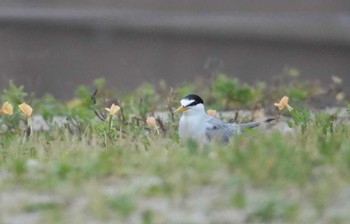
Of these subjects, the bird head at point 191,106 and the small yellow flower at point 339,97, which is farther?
the small yellow flower at point 339,97

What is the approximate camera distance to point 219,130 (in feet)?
20.6

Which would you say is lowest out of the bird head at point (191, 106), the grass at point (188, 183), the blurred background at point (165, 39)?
the grass at point (188, 183)

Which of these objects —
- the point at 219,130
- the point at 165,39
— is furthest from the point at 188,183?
the point at 165,39

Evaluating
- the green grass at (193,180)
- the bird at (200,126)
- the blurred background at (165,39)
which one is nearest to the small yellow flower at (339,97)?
the blurred background at (165,39)

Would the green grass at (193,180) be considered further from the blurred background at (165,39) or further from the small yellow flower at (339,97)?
the blurred background at (165,39)

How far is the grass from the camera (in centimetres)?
456

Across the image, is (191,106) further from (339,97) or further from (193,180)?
(339,97)

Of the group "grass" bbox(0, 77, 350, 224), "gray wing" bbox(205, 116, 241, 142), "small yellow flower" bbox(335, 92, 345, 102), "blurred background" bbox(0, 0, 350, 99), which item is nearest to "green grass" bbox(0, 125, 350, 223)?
"grass" bbox(0, 77, 350, 224)

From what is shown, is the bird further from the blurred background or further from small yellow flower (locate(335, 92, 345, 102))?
the blurred background

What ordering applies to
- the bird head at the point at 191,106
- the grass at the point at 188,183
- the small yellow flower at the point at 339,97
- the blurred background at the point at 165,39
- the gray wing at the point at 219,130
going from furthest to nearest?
1. the blurred background at the point at 165,39
2. the small yellow flower at the point at 339,97
3. the bird head at the point at 191,106
4. the gray wing at the point at 219,130
5. the grass at the point at 188,183

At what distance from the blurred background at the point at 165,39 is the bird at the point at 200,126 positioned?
14.4 ft

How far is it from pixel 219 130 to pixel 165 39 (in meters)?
5.08

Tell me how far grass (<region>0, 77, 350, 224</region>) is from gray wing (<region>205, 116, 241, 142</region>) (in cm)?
41

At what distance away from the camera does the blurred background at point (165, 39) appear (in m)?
11.0
